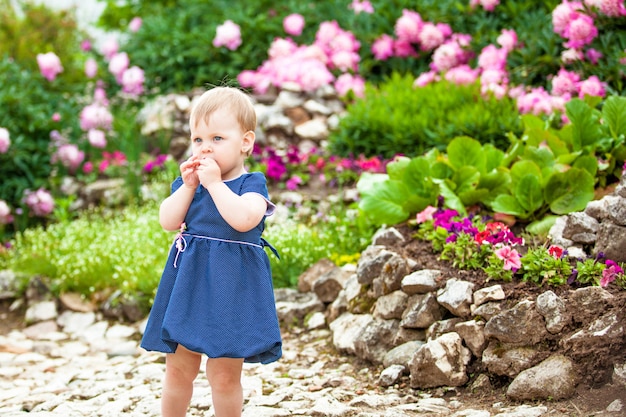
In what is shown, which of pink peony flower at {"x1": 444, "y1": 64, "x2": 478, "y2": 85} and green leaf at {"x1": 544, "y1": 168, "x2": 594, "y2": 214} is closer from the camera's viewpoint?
green leaf at {"x1": 544, "y1": 168, "x2": 594, "y2": 214}

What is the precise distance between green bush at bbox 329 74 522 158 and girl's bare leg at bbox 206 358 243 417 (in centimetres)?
306

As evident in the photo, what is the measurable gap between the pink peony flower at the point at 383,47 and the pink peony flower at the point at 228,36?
129 cm

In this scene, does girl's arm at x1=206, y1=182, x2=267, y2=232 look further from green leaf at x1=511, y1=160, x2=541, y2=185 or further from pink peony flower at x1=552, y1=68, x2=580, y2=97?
pink peony flower at x1=552, y1=68, x2=580, y2=97

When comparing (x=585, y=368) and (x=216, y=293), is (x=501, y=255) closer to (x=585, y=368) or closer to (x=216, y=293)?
(x=585, y=368)

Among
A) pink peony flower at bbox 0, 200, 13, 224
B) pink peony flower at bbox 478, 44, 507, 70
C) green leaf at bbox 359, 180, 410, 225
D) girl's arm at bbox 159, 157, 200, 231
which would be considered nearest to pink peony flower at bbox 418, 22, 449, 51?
pink peony flower at bbox 478, 44, 507, 70

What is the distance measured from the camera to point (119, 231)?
5.57m

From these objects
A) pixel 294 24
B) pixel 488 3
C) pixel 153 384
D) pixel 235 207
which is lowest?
pixel 153 384

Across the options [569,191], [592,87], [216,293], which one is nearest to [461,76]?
[592,87]

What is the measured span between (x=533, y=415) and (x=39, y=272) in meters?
3.73

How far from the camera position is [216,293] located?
2.47 m

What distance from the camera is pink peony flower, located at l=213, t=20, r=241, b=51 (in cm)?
730

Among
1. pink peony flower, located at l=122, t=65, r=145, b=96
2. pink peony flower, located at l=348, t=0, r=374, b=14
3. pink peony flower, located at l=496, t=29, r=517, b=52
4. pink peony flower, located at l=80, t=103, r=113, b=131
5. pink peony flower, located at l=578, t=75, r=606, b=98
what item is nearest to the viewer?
pink peony flower, located at l=578, t=75, r=606, b=98

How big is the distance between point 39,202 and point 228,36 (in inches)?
90.8

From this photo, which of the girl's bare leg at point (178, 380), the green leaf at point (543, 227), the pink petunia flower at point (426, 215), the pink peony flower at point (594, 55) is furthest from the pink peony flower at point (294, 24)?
the girl's bare leg at point (178, 380)
